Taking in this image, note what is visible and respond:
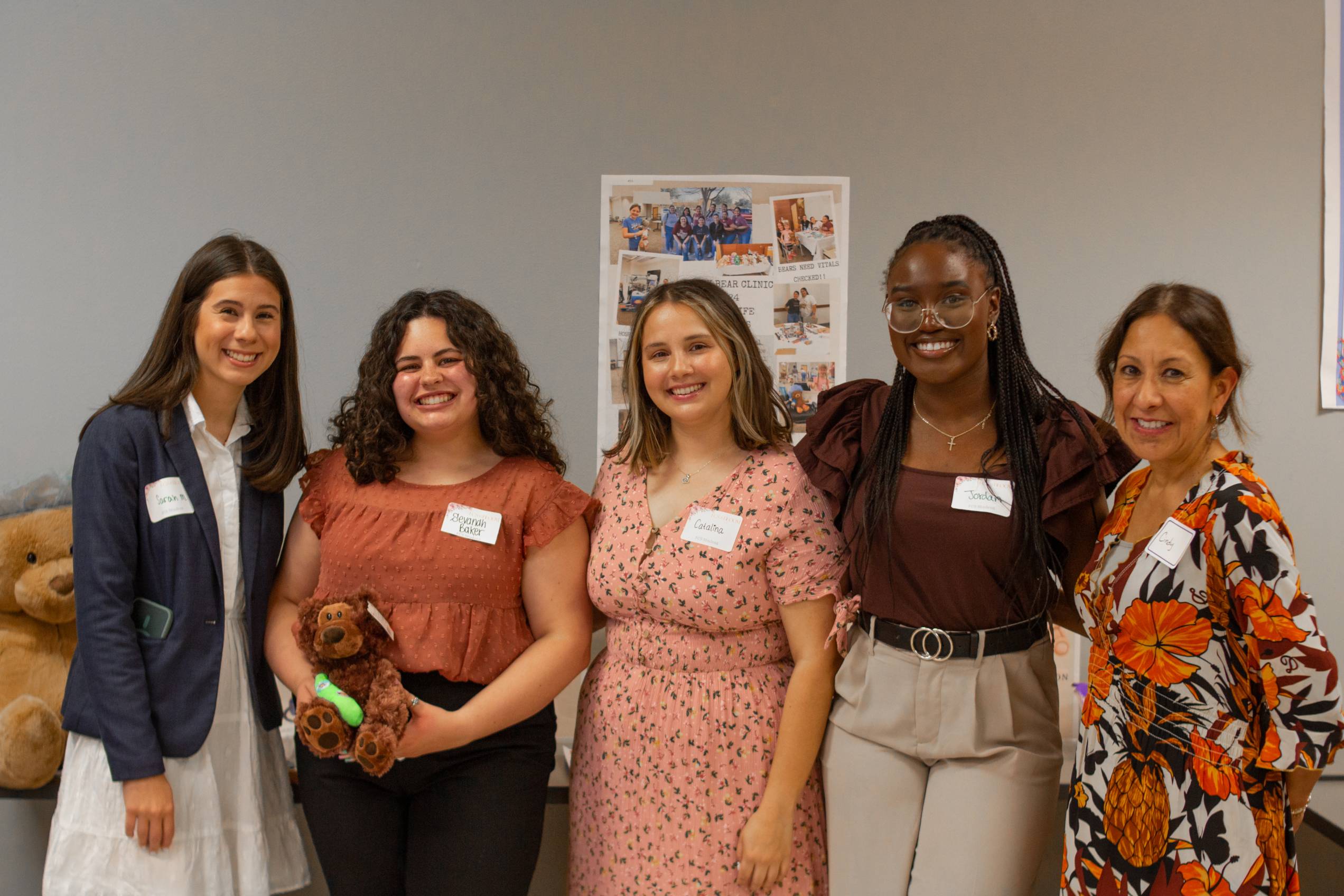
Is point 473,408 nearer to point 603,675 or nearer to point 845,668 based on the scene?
point 603,675

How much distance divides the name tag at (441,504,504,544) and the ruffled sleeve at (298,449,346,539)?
0.29m

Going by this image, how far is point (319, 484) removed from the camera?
1855 millimetres

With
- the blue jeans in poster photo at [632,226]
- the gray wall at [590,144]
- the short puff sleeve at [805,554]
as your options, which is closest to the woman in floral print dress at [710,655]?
the short puff sleeve at [805,554]

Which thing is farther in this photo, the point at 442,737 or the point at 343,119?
the point at 343,119

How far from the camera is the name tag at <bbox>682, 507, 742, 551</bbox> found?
171 centimetres

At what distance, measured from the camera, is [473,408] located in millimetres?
1795

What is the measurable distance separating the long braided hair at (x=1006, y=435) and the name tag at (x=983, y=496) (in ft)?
0.06

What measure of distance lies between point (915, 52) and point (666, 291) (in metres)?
1.27

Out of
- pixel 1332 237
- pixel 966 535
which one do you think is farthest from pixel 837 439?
pixel 1332 237

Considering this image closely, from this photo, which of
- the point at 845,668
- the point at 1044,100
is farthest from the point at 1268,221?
the point at 845,668

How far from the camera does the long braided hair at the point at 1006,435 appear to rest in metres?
1.55

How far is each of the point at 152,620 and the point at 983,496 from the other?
4.98ft

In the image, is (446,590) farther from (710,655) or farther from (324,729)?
(710,655)

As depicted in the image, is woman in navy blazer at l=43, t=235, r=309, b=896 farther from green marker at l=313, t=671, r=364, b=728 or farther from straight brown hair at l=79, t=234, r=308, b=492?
green marker at l=313, t=671, r=364, b=728
